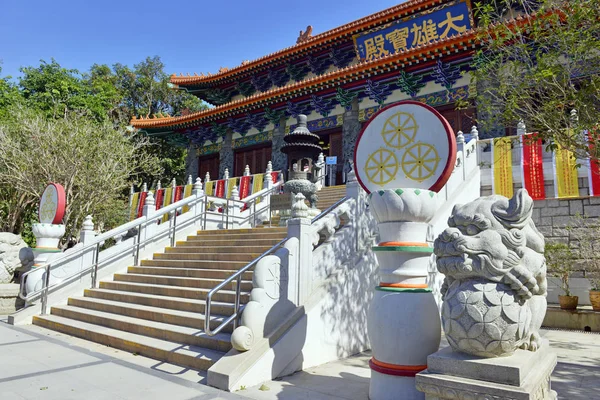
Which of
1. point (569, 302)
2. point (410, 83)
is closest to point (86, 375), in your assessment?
point (569, 302)

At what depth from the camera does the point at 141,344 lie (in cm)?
574

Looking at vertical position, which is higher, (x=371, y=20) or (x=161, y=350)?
(x=371, y=20)

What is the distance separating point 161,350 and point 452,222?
13.5 ft

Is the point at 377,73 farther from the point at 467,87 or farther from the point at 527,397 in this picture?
the point at 527,397

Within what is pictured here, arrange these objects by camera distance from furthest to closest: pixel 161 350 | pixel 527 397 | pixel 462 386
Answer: pixel 161 350, pixel 462 386, pixel 527 397

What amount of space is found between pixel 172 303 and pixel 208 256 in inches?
62.6

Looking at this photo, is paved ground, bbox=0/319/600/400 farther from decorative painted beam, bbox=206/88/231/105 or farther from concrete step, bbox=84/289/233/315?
decorative painted beam, bbox=206/88/231/105

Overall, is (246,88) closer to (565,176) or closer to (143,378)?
(565,176)

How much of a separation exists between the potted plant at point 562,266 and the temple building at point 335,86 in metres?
4.18

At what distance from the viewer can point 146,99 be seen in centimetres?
3092

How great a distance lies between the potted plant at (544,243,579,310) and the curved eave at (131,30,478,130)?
5.08 metres

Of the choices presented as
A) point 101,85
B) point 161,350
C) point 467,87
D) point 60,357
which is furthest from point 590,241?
point 101,85

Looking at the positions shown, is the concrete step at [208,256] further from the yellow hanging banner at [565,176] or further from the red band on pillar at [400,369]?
the yellow hanging banner at [565,176]

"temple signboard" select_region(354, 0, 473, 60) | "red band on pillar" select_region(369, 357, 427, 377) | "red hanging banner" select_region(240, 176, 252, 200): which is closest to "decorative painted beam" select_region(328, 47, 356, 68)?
"temple signboard" select_region(354, 0, 473, 60)
